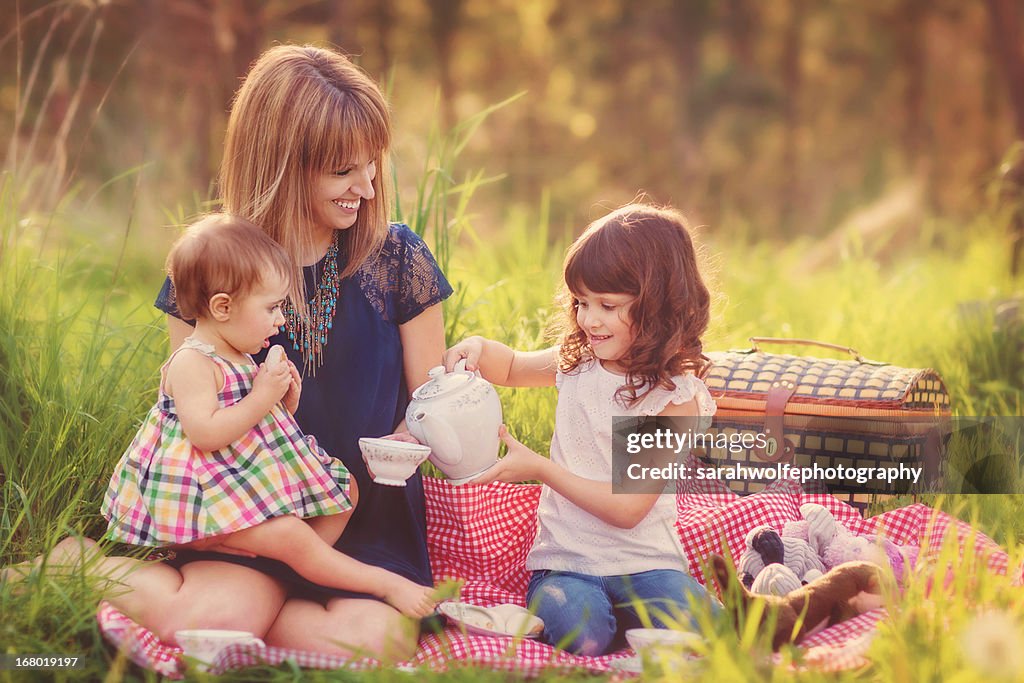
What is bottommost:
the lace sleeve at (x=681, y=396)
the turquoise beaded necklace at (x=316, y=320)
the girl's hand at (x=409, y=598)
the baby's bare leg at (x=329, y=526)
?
the girl's hand at (x=409, y=598)

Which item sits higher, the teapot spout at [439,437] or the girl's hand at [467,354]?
the girl's hand at [467,354]

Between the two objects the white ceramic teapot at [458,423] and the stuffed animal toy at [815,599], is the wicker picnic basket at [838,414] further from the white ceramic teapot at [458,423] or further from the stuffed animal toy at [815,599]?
the white ceramic teapot at [458,423]

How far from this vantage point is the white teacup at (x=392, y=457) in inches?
92.8

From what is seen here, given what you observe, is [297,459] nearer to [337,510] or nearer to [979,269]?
[337,510]

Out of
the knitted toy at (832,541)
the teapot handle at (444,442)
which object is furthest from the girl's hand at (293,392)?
the knitted toy at (832,541)

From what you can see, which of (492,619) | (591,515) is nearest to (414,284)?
(591,515)

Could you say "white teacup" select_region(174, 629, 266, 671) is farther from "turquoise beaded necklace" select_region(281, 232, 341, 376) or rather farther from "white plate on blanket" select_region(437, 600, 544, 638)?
"turquoise beaded necklace" select_region(281, 232, 341, 376)

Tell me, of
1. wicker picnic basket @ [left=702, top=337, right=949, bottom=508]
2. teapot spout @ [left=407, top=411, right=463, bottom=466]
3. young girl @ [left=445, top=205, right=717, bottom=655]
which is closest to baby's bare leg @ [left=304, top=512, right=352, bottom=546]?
teapot spout @ [left=407, top=411, right=463, bottom=466]

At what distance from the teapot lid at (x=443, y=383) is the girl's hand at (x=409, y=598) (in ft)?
1.54

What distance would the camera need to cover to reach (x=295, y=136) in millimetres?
2561

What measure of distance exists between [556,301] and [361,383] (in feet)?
1.96

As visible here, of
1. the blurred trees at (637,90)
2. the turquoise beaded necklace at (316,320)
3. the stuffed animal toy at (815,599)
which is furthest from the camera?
the blurred trees at (637,90)

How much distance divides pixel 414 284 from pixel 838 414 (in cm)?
153

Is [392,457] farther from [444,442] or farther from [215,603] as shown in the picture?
[215,603]
